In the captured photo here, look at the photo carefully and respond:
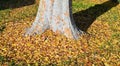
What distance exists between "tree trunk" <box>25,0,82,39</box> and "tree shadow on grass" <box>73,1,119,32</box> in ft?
5.19

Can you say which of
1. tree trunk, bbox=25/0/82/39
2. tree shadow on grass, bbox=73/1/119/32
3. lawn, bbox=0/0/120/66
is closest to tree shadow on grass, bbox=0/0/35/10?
lawn, bbox=0/0/120/66

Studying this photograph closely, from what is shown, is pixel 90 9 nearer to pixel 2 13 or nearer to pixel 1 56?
pixel 2 13

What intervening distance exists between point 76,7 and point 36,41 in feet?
19.9

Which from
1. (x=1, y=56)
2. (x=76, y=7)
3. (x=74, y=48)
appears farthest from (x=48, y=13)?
(x=76, y=7)

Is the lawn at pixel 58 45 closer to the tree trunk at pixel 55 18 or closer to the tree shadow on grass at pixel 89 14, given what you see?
the tree shadow on grass at pixel 89 14

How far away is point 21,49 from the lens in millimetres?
8633

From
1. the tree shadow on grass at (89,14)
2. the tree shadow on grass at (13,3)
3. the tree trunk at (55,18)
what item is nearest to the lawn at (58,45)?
the tree shadow on grass at (89,14)

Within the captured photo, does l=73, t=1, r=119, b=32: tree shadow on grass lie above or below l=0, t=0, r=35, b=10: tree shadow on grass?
below

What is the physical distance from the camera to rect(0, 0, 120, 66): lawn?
27.1ft

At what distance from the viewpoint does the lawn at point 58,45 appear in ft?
27.1

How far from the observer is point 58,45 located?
29.6 feet

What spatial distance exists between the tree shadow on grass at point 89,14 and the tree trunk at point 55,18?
5.19ft

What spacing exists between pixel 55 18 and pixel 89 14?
4570 millimetres

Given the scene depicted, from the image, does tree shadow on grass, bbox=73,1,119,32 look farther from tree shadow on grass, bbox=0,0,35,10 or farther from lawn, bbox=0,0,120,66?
tree shadow on grass, bbox=0,0,35,10
